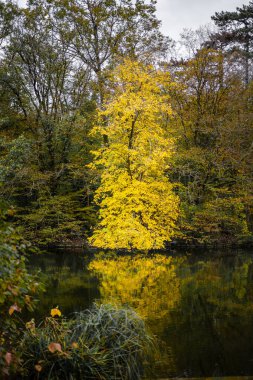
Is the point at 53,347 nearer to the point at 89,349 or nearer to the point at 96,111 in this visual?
the point at 89,349

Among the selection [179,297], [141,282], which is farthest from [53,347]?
[141,282]

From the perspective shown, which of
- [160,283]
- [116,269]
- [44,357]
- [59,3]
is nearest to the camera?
[44,357]

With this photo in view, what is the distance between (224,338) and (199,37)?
796 inches

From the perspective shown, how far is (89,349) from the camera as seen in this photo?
5.30 meters

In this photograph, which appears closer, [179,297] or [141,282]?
[179,297]

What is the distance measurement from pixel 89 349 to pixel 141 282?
7.41m

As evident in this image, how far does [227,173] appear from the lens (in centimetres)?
2202

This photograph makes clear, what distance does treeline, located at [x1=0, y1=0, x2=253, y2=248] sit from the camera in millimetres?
20797

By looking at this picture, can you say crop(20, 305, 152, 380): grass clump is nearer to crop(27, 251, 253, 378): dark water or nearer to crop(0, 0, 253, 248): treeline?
crop(27, 251, 253, 378): dark water

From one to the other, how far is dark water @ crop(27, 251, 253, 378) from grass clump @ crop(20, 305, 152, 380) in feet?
2.35

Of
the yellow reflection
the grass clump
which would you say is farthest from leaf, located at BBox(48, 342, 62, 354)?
the yellow reflection

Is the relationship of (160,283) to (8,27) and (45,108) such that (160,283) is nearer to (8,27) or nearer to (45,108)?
(45,108)

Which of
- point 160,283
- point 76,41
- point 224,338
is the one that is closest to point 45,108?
point 76,41

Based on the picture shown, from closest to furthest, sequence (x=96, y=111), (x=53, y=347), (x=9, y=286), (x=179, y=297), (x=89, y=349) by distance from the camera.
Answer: (x=9, y=286), (x=53, y=347), (x=89, y=349), (x=179, y=297), (x=96, y=111)
